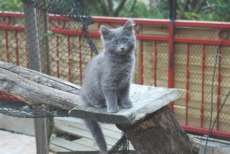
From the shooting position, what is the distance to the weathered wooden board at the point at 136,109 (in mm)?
3148

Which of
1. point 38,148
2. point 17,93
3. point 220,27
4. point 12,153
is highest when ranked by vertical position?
point 220,27

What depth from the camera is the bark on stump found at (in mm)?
3545

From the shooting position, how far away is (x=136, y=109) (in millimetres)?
3262

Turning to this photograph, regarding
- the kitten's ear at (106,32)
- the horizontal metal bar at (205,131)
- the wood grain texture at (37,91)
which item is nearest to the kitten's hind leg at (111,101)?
the kitten's ear at (106,32)

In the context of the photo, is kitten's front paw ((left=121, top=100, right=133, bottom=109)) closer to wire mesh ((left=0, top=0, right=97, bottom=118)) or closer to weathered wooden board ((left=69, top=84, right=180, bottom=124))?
weathered wooden board ((left=69, top=84, right=180, bottom=124))

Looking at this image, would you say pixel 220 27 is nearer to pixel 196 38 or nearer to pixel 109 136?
pixel 196 38

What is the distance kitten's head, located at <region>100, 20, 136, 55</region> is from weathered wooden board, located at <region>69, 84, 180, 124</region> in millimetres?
410

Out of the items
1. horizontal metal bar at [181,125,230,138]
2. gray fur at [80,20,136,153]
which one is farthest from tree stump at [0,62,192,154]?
horizontal metal bar at [181,125,230,138]

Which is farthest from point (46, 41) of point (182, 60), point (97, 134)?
point (97, 134)

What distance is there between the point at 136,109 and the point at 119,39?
0.54 m

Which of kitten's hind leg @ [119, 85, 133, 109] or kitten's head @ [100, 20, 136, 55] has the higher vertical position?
kitten's head @ [100, 20, 136, 55]

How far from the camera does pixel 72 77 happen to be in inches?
254

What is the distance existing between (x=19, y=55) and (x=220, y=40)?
10.1 feet

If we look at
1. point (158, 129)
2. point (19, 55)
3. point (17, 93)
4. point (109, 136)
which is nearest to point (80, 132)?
point (109, 136)
